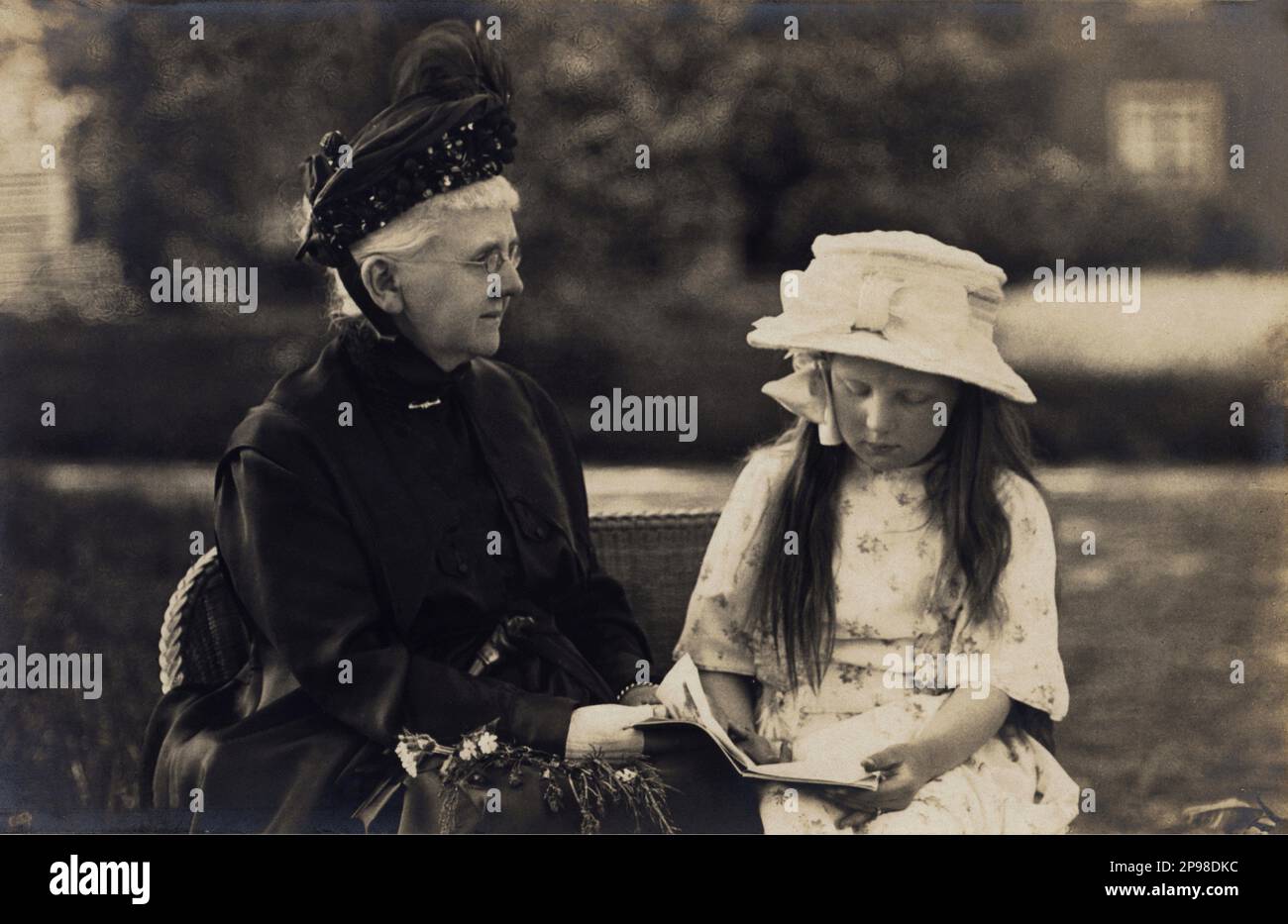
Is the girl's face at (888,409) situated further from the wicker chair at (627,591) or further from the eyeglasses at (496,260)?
the eyeglasses at (496,260)

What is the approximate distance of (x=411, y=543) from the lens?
217 inches

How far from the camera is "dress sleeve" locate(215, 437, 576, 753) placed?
5.49 metres

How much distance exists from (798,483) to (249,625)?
1.68m

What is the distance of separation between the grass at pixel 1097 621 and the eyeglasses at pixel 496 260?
0.68 meters

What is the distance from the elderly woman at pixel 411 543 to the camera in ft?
18.0

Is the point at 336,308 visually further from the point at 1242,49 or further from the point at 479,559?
the point at 1242,49

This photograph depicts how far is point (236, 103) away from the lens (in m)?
5.68

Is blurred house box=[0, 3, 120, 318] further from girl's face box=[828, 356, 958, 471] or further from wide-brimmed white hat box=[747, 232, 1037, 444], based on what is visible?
girl's face box=[828, 356, 958, 471]

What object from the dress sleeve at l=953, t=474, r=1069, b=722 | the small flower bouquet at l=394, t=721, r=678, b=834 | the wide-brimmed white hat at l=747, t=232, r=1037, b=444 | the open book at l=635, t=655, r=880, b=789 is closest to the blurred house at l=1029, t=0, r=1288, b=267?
the wide-brimmed white hat at l=747, t=232, r=1037, b=444

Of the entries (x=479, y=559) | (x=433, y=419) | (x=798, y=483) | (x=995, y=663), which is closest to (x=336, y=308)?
(x=433, y=419)
